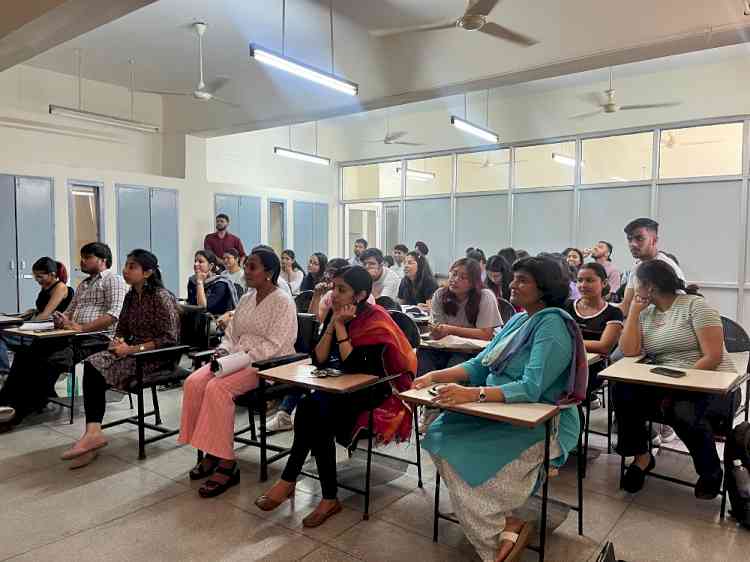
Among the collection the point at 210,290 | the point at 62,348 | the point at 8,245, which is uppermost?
the point at 8,245

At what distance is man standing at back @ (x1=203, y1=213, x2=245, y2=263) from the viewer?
324 inches

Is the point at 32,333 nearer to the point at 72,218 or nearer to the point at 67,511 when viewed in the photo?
the point at 67,511

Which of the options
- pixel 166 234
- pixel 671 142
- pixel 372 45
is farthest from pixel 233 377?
pixel 671 142

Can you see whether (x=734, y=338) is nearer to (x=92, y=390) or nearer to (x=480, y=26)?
(x=480, y=26)

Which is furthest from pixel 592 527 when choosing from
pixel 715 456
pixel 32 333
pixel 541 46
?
pixel 541 46

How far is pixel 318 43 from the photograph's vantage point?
578cm

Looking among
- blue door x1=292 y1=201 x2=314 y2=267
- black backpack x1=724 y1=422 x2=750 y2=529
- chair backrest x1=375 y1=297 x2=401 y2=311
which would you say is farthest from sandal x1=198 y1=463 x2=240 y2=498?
blue door x1=292 y1=201 x2=314 y2=267

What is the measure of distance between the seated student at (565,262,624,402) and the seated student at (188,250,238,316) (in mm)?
2990

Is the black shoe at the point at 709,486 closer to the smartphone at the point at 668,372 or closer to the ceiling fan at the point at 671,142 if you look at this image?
the smartphone at the point at 668,372

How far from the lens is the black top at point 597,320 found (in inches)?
131

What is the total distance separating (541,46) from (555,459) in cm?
393

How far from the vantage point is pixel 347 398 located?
8.61 feet

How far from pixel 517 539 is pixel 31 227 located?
23.2 feet

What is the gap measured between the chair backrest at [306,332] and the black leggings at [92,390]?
119cm
